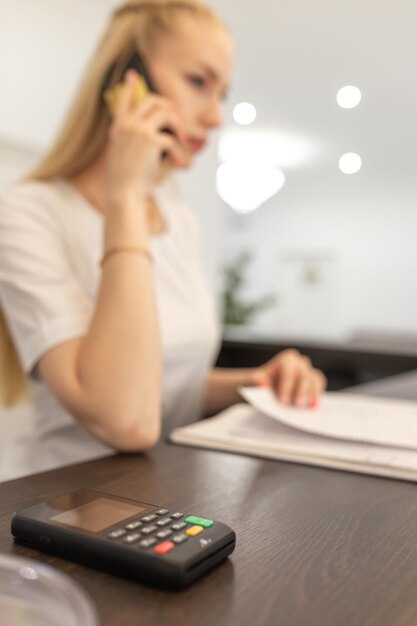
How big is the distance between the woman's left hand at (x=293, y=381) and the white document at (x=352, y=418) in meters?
0.02

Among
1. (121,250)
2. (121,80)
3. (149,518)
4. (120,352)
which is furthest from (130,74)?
(149,518)

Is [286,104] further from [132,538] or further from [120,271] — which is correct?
[132,538]

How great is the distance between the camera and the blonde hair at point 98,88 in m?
1.01

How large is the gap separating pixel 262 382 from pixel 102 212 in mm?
376

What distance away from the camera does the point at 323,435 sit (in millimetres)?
673

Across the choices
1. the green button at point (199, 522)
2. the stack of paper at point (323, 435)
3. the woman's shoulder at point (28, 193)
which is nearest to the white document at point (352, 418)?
the stack of paper at point (323, 435)

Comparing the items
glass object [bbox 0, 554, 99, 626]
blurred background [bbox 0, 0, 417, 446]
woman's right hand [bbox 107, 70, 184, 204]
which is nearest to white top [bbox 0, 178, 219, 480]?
woman's right hand [bbox 107, 70, 184, 204]

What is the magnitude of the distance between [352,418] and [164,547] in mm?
446

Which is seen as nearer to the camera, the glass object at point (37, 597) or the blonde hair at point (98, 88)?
the glass object at point (37, 597)

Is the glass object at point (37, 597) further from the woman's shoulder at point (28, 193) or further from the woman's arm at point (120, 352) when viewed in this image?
the woman's shoulder at point (28, 193)

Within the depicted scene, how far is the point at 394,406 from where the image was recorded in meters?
0.83

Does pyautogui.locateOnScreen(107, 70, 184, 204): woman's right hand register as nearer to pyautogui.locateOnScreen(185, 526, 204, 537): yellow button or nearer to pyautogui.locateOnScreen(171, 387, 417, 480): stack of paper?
pyautogui.locateOnScreen(171, 387, 417, 480): stack of paper

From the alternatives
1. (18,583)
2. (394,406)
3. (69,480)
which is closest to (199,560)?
(18,583)

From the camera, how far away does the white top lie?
2.70 ft
